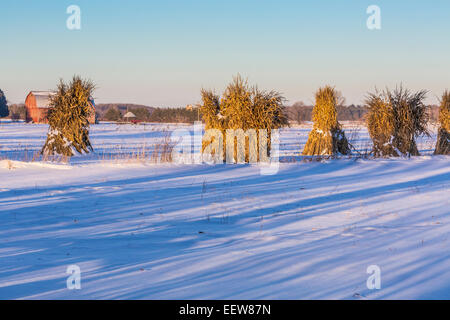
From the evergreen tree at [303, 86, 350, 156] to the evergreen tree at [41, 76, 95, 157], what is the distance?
7.12 m

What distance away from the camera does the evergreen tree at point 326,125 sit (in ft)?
49.9

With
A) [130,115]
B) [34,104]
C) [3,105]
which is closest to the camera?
[34,104]

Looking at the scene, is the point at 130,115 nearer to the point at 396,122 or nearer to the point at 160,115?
the point at 160,115

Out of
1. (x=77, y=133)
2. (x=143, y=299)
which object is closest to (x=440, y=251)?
(x=143, y=299)

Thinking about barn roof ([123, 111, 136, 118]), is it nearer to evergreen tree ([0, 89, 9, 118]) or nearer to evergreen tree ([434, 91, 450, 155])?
evergreen tree ([0, 89, 9, 118])

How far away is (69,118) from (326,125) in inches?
312

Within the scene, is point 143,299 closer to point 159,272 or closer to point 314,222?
point 159,272

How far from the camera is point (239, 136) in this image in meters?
13.8

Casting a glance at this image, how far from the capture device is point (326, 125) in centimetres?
1527

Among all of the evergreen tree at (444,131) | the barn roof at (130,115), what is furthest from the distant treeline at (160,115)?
the evergreen tree at (444,131)
